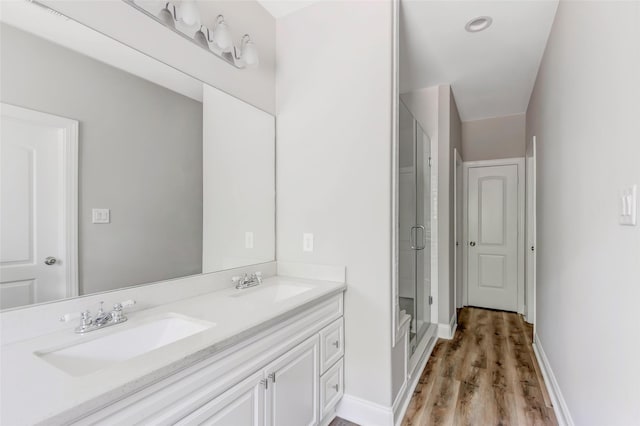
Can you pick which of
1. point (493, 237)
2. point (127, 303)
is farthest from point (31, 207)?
point (493, 237)

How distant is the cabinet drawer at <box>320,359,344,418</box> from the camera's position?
1.67 m

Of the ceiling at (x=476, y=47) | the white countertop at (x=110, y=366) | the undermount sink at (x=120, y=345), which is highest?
the ceiling at (x=476, y=47)

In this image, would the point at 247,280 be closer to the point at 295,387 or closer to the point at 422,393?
the point at 295,387

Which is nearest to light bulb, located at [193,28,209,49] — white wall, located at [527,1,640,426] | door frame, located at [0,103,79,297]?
door frame, located at [0,103,79,297]

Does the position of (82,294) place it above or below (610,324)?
above

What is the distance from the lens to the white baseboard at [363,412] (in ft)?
5.81

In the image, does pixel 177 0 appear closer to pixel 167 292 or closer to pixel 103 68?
pixel 103 68

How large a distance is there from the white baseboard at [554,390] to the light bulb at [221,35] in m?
2.73

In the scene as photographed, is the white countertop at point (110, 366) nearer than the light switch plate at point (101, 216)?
Yes

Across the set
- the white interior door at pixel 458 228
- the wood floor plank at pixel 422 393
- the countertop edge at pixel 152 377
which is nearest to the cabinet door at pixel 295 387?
the countertop edge at pixel 152 377

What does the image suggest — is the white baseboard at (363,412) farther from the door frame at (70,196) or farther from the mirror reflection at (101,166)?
the door frame at (70,196)

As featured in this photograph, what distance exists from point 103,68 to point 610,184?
6.64ft

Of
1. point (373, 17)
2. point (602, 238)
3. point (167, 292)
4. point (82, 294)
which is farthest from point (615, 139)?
point (82, 294)

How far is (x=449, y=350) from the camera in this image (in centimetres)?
292
